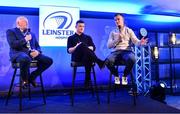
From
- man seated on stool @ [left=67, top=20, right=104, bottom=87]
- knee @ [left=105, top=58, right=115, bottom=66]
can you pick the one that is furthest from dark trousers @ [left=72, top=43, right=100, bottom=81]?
knee @ [left=105, top=58, right=115, bottom=66]

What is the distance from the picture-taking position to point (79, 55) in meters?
3.35

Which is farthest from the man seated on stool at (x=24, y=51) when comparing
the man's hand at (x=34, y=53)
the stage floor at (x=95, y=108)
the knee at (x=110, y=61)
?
the knee at (x=110, y=61)

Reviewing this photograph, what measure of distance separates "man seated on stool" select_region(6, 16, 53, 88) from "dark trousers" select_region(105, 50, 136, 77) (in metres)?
0.75

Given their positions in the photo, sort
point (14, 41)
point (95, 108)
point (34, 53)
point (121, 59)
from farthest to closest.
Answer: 1. point (121, 59)
2. point (34, 53)
3. point (14, 41)
4. point (95, 108)

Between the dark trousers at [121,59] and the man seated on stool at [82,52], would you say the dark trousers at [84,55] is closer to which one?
the man seated on stool at [82,52]

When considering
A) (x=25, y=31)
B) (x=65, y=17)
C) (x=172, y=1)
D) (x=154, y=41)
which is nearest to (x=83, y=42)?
(x=25, y=31)

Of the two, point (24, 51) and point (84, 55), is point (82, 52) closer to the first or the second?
point (84, 55)

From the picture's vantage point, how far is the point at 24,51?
10.6 ft

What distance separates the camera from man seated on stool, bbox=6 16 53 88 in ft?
9.88

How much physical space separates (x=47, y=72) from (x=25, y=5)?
4.05 feet

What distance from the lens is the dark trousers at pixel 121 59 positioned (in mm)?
3295

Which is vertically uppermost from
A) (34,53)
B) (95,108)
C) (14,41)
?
(14,41)

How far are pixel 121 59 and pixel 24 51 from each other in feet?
3.90


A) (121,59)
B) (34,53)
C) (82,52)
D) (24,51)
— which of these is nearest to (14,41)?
(24,51)
